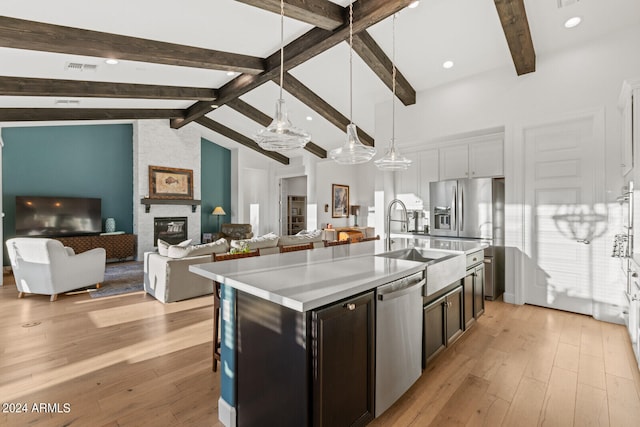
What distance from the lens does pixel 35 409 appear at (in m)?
1.94

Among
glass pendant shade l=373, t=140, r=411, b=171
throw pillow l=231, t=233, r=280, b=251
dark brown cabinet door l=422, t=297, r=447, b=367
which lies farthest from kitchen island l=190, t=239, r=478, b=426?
throw pillow l=231, t=233, r=280, b=251

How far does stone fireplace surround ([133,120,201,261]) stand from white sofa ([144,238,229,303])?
144 inches

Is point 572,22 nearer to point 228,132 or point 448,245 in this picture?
point 448,245

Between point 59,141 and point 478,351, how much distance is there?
844 cm

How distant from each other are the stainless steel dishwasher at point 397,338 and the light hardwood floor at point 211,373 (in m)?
0.16

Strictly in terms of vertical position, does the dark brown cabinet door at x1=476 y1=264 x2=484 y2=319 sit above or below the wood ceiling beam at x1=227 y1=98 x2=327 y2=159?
below

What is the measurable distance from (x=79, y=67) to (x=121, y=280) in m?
3.34

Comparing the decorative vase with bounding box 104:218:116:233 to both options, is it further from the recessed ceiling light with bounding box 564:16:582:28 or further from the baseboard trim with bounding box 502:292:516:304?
the recessed ceiling light with bounding box 564:16:582:28

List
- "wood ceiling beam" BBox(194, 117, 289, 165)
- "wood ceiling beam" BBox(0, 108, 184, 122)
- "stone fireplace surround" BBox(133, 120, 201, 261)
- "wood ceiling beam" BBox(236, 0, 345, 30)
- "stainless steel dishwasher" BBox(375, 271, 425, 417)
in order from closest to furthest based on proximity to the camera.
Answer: "stainless steel dishwasher" BBox(375, 271, 425, 417) → "wood ceiling beam" BBox(236, 0, 345, 30) → "wood ceiling beam" BBox(0, 108, 184, 122) → "stone fireplace surround" BBox(133, 120, 201, 261) → "wood ceiling beam" BBox(194, 117, 289, 165)

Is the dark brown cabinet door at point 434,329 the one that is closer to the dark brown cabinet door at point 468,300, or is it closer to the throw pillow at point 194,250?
the dark brown cabinet door at point 468,300

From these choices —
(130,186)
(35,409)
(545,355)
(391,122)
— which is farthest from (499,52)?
(130,186)

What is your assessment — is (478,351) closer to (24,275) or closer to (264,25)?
(264,25)

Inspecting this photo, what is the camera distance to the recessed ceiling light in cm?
323

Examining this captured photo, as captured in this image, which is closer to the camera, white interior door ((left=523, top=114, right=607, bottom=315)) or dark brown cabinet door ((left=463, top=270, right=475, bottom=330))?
dark brown cabinet door ((left=463, top=270, right=475, bottom=330))
